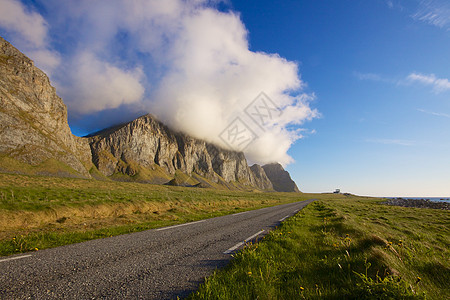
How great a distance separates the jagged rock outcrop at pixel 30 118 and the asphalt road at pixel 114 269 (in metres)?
141

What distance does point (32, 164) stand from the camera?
370ft

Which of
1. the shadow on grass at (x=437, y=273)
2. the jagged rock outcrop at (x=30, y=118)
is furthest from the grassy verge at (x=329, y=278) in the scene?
the jagged rock outcrop at (x=30, y=118)

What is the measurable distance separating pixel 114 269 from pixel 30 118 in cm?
18639

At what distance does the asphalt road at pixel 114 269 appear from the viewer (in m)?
3.46

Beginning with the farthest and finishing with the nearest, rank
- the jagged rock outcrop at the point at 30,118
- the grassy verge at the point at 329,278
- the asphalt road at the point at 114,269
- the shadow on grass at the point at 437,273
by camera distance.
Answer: the jagged rock outcrop at the point at 30,118
the shadow on grass at the point at 437,273
the asphalt road at the point at 114,269
the grassy verge at the point at 329,278

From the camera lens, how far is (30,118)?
134375mm

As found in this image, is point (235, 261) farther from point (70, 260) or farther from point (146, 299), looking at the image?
point (70, 260)

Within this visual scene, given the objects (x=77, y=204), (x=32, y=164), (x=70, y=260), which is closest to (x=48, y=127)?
(x=32, y=164)

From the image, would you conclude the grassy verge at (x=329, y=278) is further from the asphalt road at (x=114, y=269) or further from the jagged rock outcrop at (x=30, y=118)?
the jagged rock outcrop at (x=30, y=118)

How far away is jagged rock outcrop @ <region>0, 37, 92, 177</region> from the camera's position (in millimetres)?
115062

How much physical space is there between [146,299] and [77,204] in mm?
17546

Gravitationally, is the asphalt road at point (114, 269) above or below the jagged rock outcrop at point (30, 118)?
below

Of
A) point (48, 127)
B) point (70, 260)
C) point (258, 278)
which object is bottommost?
point (70, 260)

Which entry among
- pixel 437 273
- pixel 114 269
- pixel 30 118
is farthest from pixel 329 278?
pixel 30 118
